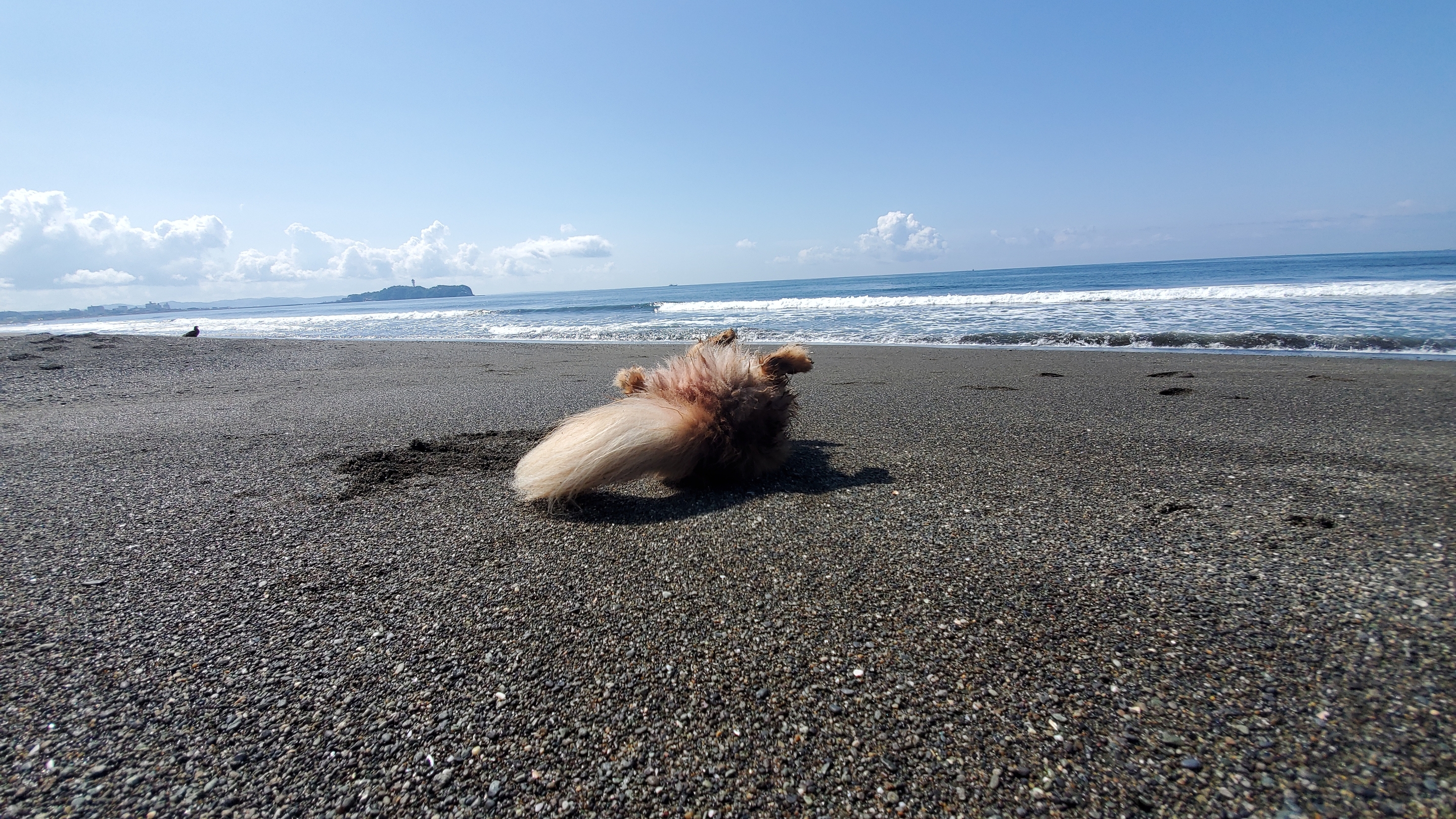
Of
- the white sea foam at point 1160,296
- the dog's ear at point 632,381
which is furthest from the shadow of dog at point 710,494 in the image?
the white sea foam at point 1160,296

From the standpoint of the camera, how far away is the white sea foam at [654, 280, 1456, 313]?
1777 centimetres

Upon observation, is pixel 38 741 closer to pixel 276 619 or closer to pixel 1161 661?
pixel 276 619

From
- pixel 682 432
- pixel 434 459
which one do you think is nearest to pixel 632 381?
pixel 682 432

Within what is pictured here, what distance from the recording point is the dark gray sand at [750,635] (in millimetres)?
1199

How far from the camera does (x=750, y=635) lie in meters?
1.69

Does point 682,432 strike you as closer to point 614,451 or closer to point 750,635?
point 614,451

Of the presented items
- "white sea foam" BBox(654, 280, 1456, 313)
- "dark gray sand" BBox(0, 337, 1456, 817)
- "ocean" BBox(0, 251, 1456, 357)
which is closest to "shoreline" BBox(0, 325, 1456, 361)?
"ocean" BBox(0, 251, 1456, 357)

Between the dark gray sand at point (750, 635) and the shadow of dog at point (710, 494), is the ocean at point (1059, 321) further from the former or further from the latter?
the shadow of dog at point (710, 494)

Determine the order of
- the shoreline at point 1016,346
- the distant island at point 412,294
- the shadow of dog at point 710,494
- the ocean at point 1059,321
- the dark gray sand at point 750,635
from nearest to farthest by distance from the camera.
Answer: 1. the dark gray sand at point 750,635
2. the shadow of dog at point 710,494
3. the shoreline at point 1016,346
4. the ocean at point 1059,321
5. the distant island at point 412,294

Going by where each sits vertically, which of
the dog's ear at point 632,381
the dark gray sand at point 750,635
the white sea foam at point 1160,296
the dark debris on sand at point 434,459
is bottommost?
the dark gray sand at point 750,635

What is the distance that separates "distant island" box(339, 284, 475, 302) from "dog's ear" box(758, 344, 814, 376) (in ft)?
358

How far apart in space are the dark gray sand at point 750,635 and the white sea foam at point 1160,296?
62.8ft

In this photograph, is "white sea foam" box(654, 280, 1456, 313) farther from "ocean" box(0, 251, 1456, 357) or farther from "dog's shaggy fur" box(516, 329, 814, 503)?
"dog's shaggy fur" box(516, 329, 814, 503)

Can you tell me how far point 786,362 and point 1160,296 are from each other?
74.5ft
